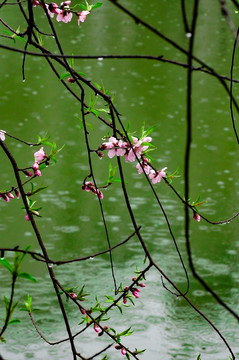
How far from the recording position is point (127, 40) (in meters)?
8.81

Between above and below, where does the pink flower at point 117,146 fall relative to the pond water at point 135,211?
below

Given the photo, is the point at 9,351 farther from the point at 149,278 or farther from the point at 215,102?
the point at 215,102

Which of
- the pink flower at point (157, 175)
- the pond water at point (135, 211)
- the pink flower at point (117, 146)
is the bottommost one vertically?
the pink flower at point (117, 146)

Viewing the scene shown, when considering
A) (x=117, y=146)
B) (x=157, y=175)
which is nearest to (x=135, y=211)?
(x=157, y=175)

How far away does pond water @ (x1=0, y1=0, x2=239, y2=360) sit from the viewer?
2.91 meters

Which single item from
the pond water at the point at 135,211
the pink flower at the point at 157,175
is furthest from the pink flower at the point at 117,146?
the pond water at the point at 135,211

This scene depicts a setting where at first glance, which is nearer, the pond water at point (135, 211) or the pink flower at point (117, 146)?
the pink flower at point (117, 146)

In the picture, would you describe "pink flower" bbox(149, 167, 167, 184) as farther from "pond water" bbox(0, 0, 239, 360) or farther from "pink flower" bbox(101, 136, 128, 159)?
"pond water" bbox(0, 0, 239, 360)

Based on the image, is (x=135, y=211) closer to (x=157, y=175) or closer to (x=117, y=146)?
(x=157, y=175)

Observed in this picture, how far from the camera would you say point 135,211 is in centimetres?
404

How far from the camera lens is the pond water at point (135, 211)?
291 cm

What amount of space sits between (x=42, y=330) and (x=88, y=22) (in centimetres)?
775

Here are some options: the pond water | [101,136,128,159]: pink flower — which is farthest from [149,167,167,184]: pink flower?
the pond water

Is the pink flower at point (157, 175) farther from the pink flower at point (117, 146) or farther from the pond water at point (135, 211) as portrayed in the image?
the pond water at point (135, 211)
